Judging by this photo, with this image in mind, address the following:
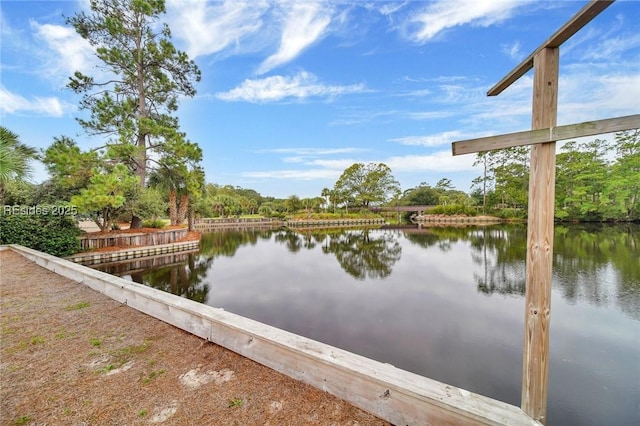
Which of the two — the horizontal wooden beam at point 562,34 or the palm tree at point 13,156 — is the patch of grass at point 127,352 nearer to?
the horizontal wooden beam at point 562,34

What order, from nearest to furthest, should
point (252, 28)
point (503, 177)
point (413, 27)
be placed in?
point (413, 27), point (252, 28), point (503, 177)

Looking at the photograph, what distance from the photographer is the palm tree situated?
5.52 metres

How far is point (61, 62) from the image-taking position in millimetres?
9211

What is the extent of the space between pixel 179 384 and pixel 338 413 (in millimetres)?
1073

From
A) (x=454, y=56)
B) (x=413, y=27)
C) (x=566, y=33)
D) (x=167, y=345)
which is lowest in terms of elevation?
(x=167, y=345)

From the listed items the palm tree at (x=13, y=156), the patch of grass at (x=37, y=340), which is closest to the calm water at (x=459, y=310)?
the patch of grass at (x=37, y=340)

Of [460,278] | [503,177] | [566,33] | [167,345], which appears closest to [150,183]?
[167,345]

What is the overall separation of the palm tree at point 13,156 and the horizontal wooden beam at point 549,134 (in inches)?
347

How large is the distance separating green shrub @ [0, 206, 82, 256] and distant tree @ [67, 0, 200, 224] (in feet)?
9.02

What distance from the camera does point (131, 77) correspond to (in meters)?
11.0

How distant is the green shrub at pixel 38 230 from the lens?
698cm

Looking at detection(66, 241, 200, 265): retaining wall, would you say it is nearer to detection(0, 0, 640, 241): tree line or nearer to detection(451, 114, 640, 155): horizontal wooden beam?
detection(0, 0, 640, 241): tree line

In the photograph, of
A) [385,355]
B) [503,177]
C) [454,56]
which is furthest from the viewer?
[503,177]

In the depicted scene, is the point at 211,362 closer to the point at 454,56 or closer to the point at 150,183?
the point at 454,56
